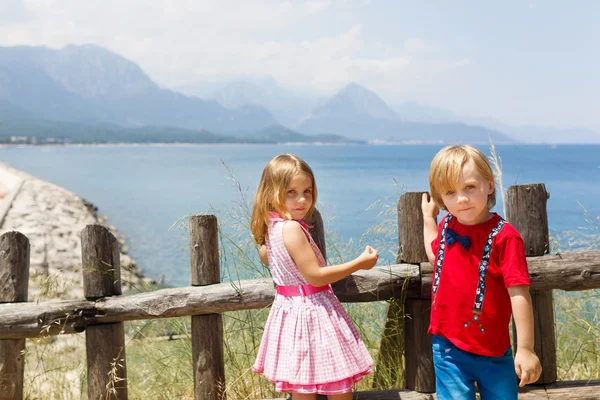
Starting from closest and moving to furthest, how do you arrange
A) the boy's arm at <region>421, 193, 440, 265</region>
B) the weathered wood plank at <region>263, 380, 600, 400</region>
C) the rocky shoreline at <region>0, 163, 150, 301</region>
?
the boy's arm at <region>421, 193, 440, 265</region> → the weathered wood plank at <region>263, 380, 600, 400</region> → the rocky shoreline at <region>0, 163, 150, 301</region>

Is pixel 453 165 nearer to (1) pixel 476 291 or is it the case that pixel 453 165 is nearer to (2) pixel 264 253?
(1) pixel 476 291

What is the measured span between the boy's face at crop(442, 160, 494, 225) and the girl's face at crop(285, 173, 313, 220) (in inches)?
25.2

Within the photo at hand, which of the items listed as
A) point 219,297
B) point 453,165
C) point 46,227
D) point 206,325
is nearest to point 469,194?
point 453,165

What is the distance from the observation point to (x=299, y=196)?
9.70ft

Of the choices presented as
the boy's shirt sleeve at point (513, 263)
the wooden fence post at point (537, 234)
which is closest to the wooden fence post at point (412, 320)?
the wooden fence post at point (537, 234)

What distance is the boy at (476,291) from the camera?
8.36ft

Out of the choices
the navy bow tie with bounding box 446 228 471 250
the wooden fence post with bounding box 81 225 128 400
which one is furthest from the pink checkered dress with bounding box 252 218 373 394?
the wooden fence post with bounding box 81 225 128 400

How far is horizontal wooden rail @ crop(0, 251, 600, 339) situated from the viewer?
3.43 meters

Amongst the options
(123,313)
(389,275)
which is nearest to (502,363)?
(389,275)

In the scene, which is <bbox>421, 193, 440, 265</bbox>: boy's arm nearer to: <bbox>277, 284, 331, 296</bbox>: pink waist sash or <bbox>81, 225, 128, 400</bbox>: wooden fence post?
<bbox>277, 284, 331, 296</bbox>: pink waist sash

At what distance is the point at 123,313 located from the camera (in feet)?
12.0

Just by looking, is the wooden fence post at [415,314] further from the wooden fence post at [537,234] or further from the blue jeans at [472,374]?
the blue jeans at [472,374]

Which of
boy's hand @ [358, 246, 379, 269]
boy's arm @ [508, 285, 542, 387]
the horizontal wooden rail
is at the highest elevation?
boy's hand @ [358, 246, 379, 269]

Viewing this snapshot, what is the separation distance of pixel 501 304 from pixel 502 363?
26cm
